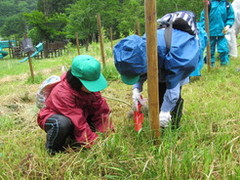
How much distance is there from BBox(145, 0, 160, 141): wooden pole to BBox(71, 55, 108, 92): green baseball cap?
0.45 m

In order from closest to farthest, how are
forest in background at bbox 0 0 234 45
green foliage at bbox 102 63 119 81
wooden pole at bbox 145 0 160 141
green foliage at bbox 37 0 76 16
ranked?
wooden pole at bbox 145 0 160 141
green foliage at bbox 102 63 119 81
forest in background at bbox 0 0 234 45
green foliage at bbox 37 0 76 16

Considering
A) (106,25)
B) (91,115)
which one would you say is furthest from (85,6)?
(91,115)

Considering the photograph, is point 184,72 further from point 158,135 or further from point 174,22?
point 158,135

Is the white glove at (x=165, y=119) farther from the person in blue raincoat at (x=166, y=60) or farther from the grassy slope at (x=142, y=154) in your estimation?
the grassy slope at (x=142, y=154)

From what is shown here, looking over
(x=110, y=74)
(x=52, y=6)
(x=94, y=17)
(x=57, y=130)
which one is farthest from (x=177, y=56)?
(x=52, y=6)

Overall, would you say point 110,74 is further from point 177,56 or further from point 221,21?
point 177,56

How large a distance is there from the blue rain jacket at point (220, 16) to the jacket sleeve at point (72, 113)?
3.84m

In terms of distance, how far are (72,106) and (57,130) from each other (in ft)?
0.69

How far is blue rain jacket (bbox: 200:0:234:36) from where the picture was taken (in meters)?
4.56

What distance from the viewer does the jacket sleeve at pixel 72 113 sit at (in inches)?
69.6

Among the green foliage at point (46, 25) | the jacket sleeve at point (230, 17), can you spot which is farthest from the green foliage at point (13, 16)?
the jacket sleeve at point (230, 17)

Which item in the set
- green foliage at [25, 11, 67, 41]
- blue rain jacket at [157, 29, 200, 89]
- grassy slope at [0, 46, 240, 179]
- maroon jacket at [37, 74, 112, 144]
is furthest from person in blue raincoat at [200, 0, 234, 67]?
green foliage at [25, 11, 67, 41]

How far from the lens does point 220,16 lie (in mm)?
4578

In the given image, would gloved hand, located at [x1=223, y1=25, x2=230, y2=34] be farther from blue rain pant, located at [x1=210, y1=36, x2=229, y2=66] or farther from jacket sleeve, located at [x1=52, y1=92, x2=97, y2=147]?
jacket sleeve, located at [x1=52, y1=92, x2=97, y2=147]
